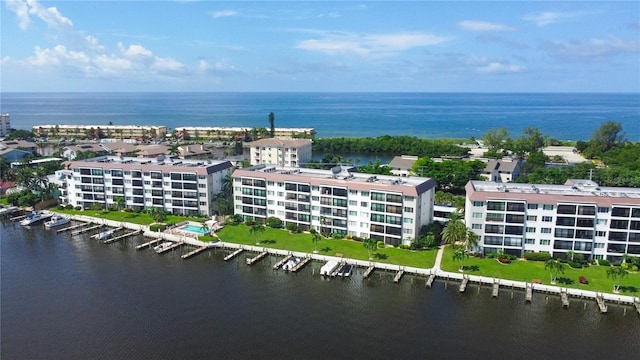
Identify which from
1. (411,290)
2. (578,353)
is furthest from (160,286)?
(578,353)

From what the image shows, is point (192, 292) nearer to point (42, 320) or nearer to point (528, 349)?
point (42, 320)

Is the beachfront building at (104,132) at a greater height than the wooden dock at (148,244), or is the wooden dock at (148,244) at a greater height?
the beachfront building at (104,132)

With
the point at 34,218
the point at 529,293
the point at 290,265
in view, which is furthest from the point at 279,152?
the point at 529,293

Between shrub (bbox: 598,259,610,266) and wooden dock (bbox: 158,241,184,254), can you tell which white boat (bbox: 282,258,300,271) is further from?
shrub (bbox: 598,259,610,266)

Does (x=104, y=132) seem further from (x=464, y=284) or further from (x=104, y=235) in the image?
(x=464, y=284)

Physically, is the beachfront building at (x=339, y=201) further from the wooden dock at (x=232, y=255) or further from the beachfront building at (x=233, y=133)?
the beachfront building at (x=233, y=133)

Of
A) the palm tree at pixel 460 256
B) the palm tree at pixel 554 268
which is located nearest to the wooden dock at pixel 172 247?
the palm tree at pixel 460 256

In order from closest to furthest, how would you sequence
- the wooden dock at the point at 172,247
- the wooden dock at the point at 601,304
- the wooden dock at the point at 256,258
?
1. the wooden dock at the point at 601,304
2. the wooden dock at the point at 256,258
3. the wooden dock at the point at 172,247
